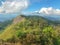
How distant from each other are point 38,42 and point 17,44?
454 centimetres

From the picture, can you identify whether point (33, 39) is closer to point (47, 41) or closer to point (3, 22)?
point (47, 41)

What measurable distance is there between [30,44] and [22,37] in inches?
102

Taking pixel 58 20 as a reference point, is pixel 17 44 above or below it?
below

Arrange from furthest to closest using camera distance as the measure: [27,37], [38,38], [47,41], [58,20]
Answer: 1. [58,20]
2. [47,41]
3. [38,38]
4. [27,37]

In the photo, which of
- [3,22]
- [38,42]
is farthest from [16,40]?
[3,22]

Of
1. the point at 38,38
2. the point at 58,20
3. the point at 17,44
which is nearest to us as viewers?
the point at 17,44

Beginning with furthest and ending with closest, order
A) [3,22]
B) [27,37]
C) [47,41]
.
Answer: [3,22] → [47,41] → [27,37]

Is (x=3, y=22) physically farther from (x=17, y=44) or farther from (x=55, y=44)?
(x=17, y=44)

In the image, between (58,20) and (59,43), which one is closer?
(59,43)

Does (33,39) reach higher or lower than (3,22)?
lower

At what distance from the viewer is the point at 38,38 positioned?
30688mm

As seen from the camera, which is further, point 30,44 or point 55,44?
point 55,44

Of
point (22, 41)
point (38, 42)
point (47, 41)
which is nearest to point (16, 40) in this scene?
point (22, 41)

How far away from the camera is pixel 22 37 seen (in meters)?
29.9
